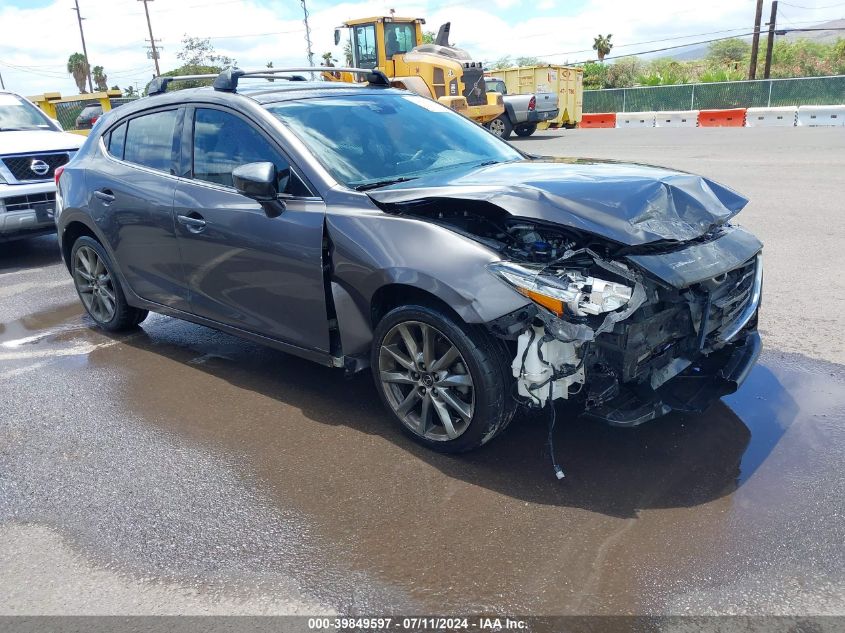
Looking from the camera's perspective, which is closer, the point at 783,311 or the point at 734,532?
the point at 734,532

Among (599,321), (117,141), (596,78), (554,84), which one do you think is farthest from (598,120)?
(599,321)

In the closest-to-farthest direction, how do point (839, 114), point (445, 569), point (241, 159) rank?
point (445, 569)
point (241, 159)
point (839, 114)

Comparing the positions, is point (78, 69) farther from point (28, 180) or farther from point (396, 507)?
point (396, 507)

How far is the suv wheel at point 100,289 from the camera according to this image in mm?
5586

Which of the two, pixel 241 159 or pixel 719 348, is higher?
pixel 241 159

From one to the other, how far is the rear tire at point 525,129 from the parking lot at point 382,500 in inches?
792

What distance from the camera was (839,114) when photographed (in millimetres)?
22922

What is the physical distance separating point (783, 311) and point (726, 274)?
2.25 meters

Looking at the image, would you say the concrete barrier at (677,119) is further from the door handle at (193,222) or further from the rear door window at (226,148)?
the door handle at (193,222)

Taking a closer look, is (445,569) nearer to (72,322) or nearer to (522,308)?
(522,308)

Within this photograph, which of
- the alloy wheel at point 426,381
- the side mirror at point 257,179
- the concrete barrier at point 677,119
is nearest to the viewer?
the alloy wheel at point 426,381

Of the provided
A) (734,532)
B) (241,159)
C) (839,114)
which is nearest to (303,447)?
(241,159)

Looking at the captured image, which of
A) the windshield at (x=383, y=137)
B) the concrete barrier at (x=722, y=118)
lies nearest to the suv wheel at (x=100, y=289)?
the windshield at (x=383, y=137)

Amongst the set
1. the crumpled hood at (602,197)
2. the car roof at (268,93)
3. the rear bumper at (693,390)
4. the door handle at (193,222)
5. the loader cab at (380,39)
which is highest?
the loader cab at (380,39)
